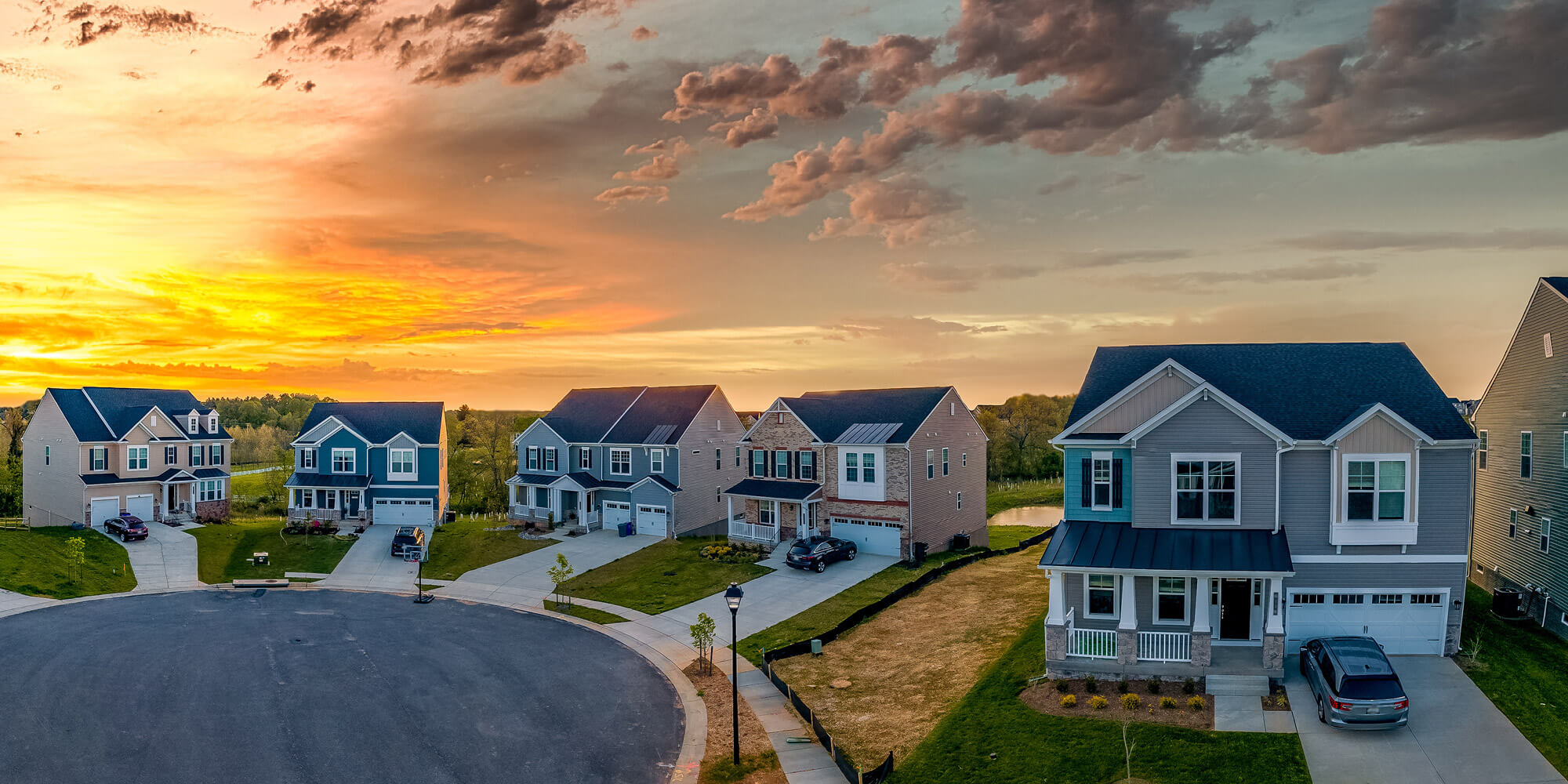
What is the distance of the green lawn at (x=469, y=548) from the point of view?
42.3 metres

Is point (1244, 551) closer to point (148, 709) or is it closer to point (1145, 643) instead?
point (1145, 643)

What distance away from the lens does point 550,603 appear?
1336 inches

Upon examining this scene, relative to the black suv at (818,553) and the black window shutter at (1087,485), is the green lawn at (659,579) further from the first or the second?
the black window shutter at (1087,485)

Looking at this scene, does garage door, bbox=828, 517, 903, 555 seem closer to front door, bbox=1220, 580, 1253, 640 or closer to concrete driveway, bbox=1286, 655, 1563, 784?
front door, bbox=1220, 580, 1253, 640

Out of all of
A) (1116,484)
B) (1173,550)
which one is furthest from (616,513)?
(1173,550)

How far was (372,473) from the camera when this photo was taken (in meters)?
53.4

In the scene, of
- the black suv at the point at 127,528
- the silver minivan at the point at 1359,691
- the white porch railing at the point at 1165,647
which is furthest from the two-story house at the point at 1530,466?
the black suv at the point at 127,528

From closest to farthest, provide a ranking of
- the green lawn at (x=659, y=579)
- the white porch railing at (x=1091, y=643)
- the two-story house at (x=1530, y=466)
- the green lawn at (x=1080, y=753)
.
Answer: the green lawn at (x=1080, y=753) < the white porch railing at (x=1091, y=643) < the two-story house at (x=1530, y=466) < the green lawn at (x=659, y=579)

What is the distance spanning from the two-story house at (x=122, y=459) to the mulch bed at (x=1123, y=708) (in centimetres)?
5575

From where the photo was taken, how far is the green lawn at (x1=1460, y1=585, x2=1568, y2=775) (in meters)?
18.1

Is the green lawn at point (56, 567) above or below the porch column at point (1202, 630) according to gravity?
below

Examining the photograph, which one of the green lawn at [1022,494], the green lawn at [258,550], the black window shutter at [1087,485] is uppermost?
the black window shutter at [1087,485]

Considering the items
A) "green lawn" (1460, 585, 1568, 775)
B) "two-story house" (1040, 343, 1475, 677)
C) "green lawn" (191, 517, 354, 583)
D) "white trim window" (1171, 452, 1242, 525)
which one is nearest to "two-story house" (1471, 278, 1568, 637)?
"green lawn" (1460, 585, 1568, 775)

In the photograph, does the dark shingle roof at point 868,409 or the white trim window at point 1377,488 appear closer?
the white trim window at point 1377,488
